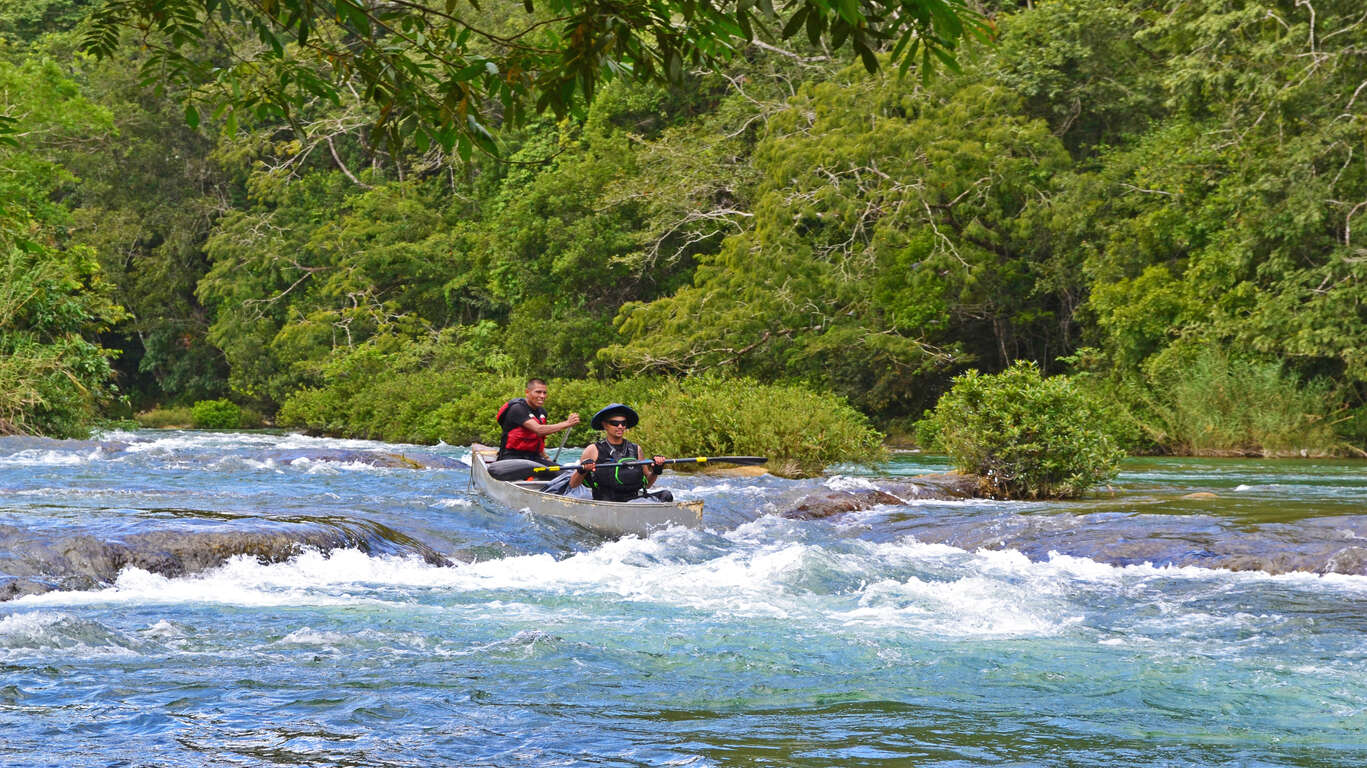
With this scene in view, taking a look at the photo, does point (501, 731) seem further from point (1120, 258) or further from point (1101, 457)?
point (1120, 258)

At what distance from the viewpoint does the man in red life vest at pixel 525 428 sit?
16.2m

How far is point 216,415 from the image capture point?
4459 cm

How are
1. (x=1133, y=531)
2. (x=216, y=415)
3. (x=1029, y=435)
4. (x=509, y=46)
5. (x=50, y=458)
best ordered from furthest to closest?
(x=216, y=415), (x=50, y=458), (x=1029, y=435), (x=1133, y=531), (x=509, y=46)

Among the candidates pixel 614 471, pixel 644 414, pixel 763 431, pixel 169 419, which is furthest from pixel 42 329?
pixel 169 419

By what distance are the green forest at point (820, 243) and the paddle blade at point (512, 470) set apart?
184 inches

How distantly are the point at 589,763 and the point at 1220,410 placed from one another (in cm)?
2239

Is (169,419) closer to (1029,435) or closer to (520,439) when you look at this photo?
(520,439)

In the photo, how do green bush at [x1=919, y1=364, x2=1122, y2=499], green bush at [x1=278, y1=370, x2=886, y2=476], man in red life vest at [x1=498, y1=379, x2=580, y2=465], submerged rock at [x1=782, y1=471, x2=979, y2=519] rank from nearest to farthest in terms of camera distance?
submerged rock at [x1=782, y1=471, x2=979, y2=519] < man in red life vest at [x1=498, y1=379, x2=580, y2=465] < green bush at [x1=919, y1=364, x2=1122, y2=499] < green bush at [x1=278, y1=370, x2=886, y2=476]

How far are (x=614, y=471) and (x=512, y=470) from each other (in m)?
2.30

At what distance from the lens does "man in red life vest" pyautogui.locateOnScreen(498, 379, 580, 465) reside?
16.2 metres

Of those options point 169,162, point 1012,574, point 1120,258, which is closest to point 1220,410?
point 1120,258

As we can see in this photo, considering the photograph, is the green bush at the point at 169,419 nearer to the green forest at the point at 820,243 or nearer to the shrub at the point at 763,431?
the green forest at the point at 820,243

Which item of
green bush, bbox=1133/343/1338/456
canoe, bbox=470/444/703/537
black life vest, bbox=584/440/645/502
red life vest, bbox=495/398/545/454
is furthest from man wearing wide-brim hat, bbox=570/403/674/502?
green bush, bbox=1133/343/1338/456

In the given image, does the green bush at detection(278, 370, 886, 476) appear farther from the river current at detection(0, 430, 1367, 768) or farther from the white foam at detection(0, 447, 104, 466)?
the white foam at detection(0, 447, 104, 466)
